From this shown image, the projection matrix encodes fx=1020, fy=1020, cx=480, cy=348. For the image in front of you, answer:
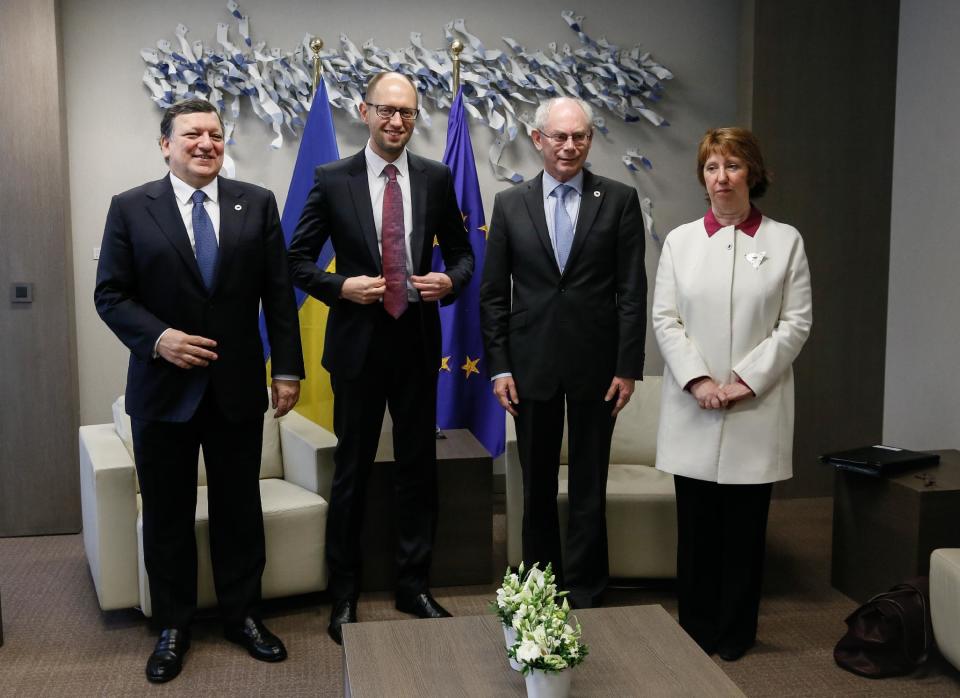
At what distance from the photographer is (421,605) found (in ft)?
11.1

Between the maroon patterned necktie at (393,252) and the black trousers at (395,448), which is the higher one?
the maroon patterned necktie at (393,252)

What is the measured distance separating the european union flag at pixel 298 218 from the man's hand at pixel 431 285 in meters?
1.29

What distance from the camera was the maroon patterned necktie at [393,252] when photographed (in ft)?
10.2

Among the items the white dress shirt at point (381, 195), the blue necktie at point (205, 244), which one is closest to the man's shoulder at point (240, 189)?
the blue necktie at point (205, 244)

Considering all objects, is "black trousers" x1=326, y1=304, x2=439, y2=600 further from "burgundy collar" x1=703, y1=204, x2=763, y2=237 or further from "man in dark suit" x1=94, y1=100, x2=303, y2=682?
"burgundy collar" x1=703, y1=204, x2=763, y2=237

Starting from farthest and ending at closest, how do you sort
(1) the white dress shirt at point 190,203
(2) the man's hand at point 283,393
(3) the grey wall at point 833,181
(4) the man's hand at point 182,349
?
(3) the grey wall at point 833,181 → (2) the man's hand at point 283,393 → (1) the white dress shirt at point 190,203 → (4) the man's hand at point 182,349

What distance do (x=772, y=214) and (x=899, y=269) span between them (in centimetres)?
65

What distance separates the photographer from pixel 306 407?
4.41m

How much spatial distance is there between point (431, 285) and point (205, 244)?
67 cm

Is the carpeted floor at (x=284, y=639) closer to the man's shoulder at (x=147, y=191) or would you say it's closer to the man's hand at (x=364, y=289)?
the man's hand at (x=364, y=289)

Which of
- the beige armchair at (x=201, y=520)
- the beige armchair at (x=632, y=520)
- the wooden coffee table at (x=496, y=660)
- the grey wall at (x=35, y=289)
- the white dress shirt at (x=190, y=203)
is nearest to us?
the wooden coffee table at (x=496, y=660)

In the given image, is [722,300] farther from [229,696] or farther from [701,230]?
[229,696]

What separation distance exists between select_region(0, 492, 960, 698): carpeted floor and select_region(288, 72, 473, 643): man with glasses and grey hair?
267 millimetres

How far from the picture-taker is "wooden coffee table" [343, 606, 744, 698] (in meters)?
2.08
